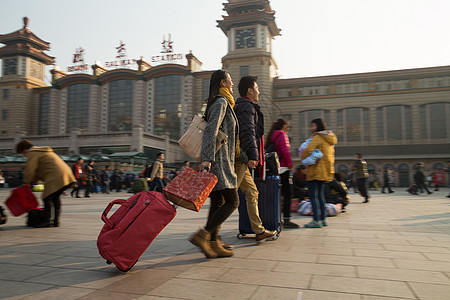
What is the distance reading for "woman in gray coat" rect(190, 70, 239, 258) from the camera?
319 cm

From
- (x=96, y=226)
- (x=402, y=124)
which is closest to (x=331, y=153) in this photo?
(x=96, y=226)

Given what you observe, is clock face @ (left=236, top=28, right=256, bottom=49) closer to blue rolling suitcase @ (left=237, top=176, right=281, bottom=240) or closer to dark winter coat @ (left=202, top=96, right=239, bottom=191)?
blue rolling suitcase @ (left=237, top=176, right=281, bottom=240)

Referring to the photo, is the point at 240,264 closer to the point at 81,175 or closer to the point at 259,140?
the point at 259,140

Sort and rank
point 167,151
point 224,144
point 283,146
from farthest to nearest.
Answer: point 167,151 < point 283,146 < point 224,144

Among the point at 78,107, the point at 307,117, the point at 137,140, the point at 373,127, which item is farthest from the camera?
the point at 78,107

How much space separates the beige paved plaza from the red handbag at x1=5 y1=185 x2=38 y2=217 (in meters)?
0.62

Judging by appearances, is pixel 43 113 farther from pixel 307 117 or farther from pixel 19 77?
pixel 307 117

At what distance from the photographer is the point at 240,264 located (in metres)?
3.03

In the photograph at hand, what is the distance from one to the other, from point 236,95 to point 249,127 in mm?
43005

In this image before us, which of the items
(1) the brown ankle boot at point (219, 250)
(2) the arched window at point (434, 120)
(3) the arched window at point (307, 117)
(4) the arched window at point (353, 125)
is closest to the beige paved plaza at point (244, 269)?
(1) the brown ankle boot at point (219, 250)

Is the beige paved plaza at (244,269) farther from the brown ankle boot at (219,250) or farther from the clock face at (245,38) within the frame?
the clock face at (245,38)

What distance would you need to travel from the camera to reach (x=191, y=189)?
9.48ft

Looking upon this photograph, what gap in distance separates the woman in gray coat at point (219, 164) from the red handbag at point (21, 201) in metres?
3.38

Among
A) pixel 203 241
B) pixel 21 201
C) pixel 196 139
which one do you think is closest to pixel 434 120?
pixel 196 139
